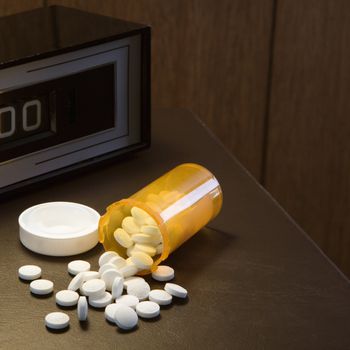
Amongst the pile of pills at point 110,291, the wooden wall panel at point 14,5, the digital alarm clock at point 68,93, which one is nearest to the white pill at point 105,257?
the pile of pills at point 110,291

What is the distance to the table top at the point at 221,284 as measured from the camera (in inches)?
31.0

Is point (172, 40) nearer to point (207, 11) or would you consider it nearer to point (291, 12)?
point (207, 11)

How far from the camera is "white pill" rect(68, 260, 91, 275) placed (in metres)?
0.88

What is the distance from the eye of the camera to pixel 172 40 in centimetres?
163

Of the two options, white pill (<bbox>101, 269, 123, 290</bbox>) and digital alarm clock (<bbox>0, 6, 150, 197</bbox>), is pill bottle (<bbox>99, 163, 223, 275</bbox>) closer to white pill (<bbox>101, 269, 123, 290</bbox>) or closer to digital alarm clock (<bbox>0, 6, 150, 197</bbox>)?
white pill (<bbox>101, 269, 123, 290</bbox>)

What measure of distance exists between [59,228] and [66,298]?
13 cm

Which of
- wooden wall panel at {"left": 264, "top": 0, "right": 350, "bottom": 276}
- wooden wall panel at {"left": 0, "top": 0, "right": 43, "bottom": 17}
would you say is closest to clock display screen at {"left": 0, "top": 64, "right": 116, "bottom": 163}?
wooden wall panel at {"left": 0, "top": 0, "right": 43, "bottom": 17}

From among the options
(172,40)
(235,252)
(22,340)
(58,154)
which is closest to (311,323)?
(235,252)

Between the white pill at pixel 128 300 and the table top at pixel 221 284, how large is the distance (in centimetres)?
2

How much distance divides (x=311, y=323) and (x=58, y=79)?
1.33 feet

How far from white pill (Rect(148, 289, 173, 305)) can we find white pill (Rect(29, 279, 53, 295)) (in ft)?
0.29

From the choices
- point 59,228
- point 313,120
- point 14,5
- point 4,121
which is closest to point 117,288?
point 59,228

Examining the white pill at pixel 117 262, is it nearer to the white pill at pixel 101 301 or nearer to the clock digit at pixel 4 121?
the white pill at pixel 101 301

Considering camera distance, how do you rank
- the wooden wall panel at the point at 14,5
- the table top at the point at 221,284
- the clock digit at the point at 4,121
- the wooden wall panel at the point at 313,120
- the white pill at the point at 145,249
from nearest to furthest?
the table top at the point at 221,284 < the white pill at the point at 145,249 < the clock digit at the point at 4,121 < the wooden wall panel at the point at 14,5 < the wooden wall panel at the point at 313,120
